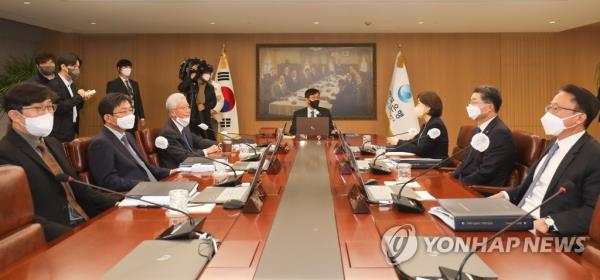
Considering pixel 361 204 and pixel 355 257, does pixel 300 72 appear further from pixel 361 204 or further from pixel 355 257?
pixel 355 257

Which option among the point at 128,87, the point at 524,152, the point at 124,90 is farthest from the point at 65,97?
the point at 524,152

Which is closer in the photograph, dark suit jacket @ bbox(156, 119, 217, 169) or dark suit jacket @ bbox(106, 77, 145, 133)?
dark suit jacket @ bbox(156, 119, 217, 169)

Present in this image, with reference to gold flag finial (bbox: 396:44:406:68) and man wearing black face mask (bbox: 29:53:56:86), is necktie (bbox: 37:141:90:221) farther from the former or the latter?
gold flag finial (bbox: 396:44:406:68)

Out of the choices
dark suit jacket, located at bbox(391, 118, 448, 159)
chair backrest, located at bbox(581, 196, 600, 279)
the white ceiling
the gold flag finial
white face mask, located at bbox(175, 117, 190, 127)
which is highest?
the white ceiling

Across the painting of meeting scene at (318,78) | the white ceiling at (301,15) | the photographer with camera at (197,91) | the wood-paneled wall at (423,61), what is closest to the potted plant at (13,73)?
the white ceiling at (301,15)

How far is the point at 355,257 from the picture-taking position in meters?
1.54

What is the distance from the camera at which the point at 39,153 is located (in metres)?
2.65

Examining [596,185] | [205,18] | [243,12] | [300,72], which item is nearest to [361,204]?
[596,185]

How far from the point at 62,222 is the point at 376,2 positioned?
478cm

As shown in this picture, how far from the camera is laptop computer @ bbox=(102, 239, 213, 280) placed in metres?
1.36

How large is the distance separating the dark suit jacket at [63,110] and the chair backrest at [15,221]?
367 centimetres

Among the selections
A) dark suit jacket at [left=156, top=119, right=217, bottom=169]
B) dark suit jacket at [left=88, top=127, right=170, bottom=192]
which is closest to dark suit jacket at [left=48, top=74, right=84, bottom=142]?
dark suit jacket at [left=156, top=119, right=217, bottom=169]

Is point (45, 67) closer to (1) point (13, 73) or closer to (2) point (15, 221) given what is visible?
(1) point (13, 73)

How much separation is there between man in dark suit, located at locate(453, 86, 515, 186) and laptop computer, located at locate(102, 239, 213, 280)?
2358mm
